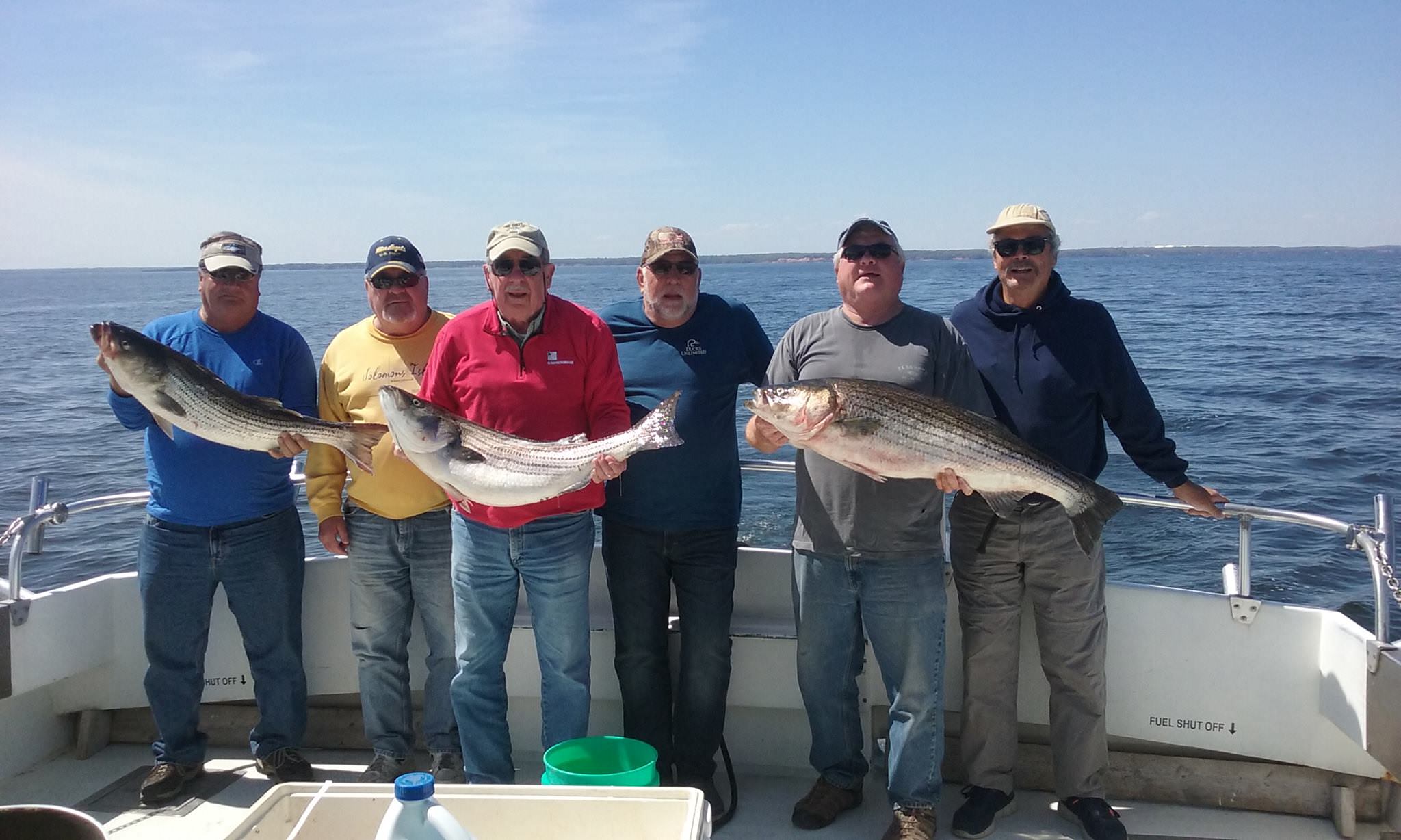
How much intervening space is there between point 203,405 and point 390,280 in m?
0.97

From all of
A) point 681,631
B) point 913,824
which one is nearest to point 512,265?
point 681,631

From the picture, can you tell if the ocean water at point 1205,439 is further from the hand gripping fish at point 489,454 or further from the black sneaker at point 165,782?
the hand gripping fish at point 489,454

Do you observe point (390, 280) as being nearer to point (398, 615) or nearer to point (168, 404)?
point (168, 404)

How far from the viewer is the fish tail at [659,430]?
3748mm

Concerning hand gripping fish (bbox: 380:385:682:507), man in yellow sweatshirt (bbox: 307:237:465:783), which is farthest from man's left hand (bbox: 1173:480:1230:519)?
man in yellow sweatshirt (bbox: 307:237:465:783)

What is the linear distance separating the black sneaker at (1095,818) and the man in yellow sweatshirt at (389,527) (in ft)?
9.25

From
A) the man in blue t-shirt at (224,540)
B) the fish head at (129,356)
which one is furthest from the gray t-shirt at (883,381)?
the fish head at (129,356)

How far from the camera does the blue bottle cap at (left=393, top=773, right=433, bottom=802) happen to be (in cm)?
216

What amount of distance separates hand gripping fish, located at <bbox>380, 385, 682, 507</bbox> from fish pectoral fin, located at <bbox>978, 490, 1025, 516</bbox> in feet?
4.29

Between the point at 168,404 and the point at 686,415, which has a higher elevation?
the point at 168,404

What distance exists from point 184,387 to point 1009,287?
3650 mm

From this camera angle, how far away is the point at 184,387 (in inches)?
165

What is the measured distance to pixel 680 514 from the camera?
14.0 ft

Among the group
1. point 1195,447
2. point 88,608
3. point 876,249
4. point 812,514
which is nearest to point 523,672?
point 812,514
